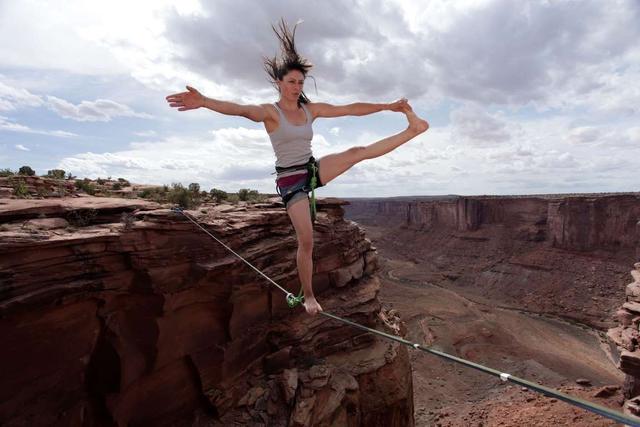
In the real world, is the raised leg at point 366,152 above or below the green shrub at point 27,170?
below

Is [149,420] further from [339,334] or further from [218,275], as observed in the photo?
[339,334]

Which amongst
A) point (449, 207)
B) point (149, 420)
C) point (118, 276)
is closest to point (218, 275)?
point (118, 276)

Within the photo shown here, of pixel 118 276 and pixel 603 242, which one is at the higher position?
pixel 118 276

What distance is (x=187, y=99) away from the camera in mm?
3441

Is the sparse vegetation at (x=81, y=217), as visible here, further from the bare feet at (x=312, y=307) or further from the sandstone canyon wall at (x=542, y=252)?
the sandstone canyon wall at (x=542, y=252)

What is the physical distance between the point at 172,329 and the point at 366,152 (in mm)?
8768

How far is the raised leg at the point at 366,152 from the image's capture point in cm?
389

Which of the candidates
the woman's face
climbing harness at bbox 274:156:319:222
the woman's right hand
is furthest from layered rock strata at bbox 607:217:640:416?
the woman's right hand

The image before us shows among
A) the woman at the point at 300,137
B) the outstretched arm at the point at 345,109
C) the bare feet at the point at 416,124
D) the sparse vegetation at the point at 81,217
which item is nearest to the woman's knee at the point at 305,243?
the woman at the point at 300,137

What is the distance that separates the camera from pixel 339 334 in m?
14.8

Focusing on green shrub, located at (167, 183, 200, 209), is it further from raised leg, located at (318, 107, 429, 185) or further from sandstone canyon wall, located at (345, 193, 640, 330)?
sandstone canyon wall, located at (345, 193, 640, 330)

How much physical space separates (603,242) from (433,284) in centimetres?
2080

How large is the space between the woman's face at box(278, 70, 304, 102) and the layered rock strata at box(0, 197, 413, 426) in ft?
23.0

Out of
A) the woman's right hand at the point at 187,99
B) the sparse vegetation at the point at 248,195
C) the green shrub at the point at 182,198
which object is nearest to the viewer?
the woman's right hand at the point at 187,99
